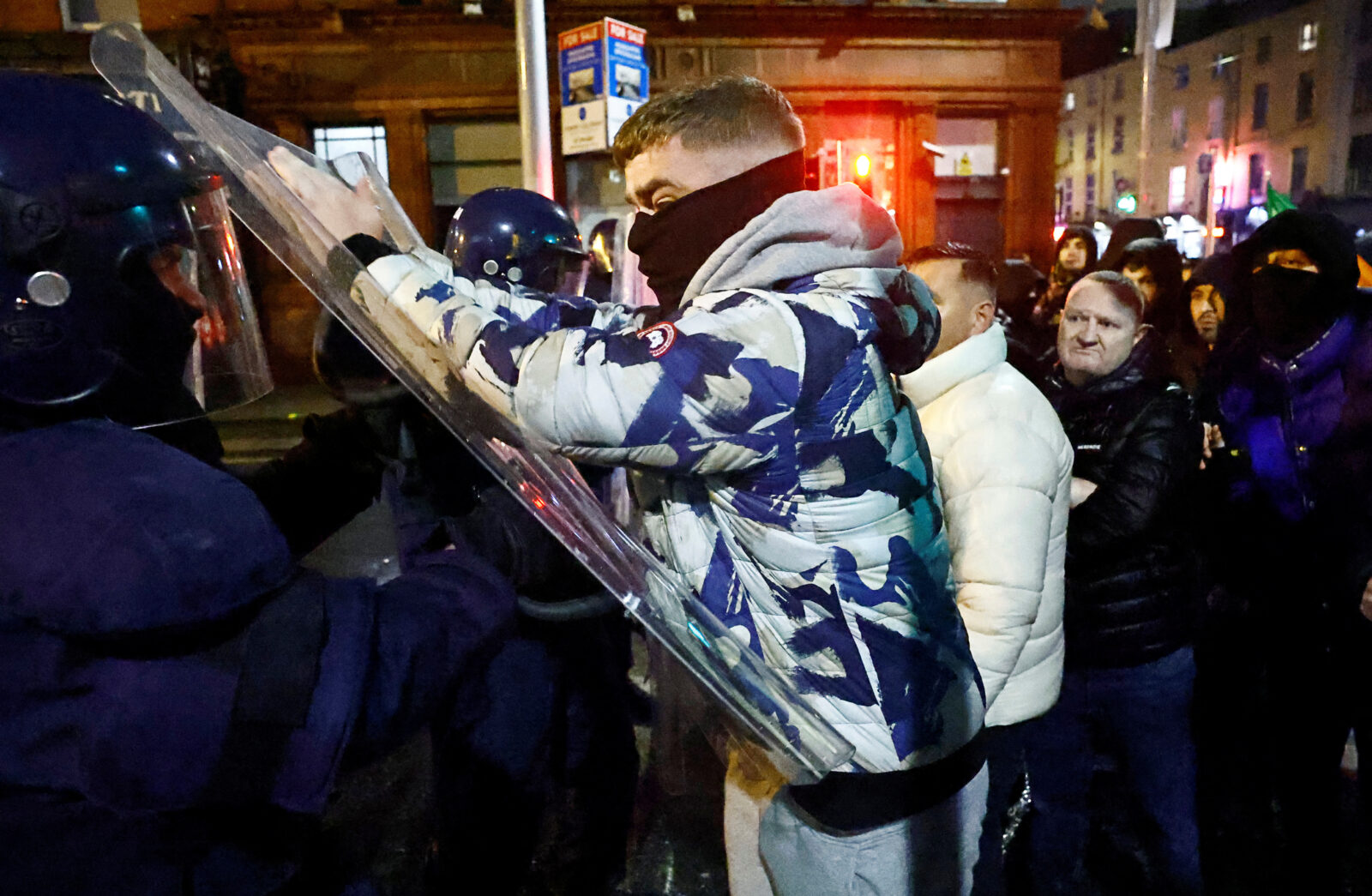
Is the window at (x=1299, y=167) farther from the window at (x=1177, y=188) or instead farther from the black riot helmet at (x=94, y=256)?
the black riot helmet at (x=94, y=256)

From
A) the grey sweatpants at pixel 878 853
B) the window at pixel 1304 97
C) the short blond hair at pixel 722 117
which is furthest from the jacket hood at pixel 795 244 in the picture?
the window at pixel 1304 97

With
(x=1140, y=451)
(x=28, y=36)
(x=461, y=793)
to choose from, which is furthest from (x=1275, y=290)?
(x=28, y=36)

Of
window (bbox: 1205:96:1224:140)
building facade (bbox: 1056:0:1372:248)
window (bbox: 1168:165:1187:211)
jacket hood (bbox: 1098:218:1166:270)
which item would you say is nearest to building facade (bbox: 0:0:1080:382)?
jacket hood (bbox: 1098:218:1166:270)

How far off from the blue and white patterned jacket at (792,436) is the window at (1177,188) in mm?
55083

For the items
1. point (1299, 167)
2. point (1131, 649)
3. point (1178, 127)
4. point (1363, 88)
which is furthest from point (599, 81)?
point (1178, 127)

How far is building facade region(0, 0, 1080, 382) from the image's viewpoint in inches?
529

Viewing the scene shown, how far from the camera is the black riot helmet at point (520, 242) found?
358 centimetres

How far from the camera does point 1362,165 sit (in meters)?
38.1

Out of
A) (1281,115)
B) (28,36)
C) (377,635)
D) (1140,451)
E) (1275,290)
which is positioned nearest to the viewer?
(377,635)

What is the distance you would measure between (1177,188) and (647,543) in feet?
188

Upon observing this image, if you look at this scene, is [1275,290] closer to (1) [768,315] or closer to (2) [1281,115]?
(1) [768,315]

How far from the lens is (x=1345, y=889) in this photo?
2.84 m

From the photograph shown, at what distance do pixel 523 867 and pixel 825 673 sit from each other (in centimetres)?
179

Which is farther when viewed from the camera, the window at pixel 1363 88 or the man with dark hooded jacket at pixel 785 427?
the window at pixel 1363 88
